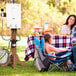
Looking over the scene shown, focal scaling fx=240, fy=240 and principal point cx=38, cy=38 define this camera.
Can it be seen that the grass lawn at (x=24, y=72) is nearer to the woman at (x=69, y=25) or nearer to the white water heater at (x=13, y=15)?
the white water heater at (x=13, y=15)

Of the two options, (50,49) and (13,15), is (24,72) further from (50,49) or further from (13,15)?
(13,15)

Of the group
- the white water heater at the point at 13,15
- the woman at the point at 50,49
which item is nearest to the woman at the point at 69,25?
the woman at the point at 50,49

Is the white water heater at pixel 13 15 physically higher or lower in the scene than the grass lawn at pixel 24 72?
higher

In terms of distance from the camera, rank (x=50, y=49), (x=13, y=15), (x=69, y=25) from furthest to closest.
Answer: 1. (x=69, y=25)
2. (x=13, y=15)
3. (x=50, y=49)

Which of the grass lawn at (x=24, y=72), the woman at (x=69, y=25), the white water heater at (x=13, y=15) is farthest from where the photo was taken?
the woman at (x=69, y=25)

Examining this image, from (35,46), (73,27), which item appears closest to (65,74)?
(35,46)

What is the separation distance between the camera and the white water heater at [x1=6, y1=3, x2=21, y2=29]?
5.27 m

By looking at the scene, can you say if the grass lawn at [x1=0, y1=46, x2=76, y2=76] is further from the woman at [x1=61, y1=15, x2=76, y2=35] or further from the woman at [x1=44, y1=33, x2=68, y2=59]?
the woman at [x1=61, y1=15, x2=76, y2=35]

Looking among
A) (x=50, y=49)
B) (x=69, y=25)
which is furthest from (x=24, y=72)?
(x=69, y=25)

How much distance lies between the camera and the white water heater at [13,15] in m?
5.27

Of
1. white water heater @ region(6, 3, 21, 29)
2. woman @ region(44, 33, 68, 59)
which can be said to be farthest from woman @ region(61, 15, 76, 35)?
white water heater @ region(6, 3, 21, 29)

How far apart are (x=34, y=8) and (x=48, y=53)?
447 inches

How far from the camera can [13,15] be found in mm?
5312

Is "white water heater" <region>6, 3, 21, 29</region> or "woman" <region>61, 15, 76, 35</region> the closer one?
"white water heater" <region>6, 3, 21, 29</region>
